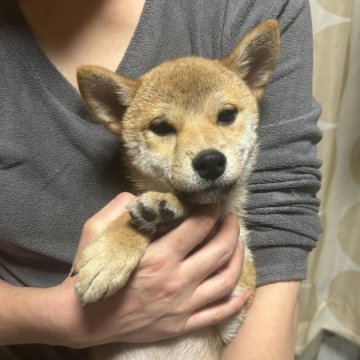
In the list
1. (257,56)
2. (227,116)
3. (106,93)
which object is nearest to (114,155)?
(106,93)

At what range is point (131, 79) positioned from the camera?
103 cm

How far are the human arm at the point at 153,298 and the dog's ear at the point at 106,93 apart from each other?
19 centimetres

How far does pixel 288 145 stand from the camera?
1.01 meters

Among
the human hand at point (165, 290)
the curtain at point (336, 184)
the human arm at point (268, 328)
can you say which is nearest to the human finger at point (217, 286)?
the human hand at point (165, 290)

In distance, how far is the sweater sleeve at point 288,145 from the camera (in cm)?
101

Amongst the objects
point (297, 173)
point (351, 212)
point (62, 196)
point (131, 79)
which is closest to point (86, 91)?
point (131, 79)

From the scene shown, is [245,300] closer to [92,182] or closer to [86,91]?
[92,182]

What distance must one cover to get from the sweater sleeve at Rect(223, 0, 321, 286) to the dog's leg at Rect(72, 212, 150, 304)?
32 cm

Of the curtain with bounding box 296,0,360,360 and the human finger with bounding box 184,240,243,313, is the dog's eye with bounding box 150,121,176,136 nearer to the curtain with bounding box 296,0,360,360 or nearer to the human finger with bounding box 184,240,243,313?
the human finger with bounding box 184,240,243,313

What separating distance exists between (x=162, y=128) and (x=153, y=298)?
0.33 meters

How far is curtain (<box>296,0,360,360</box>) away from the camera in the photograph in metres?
1.40

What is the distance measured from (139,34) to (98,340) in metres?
0.62

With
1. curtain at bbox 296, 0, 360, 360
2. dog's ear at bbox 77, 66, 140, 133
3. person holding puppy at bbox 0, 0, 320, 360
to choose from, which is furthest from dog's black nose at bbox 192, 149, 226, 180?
curtain at bbox 296, 0, 360, 360

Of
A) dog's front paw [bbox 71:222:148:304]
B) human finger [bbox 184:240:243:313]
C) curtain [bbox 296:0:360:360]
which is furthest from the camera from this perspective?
curtain [bbox 296:0:360:360]
